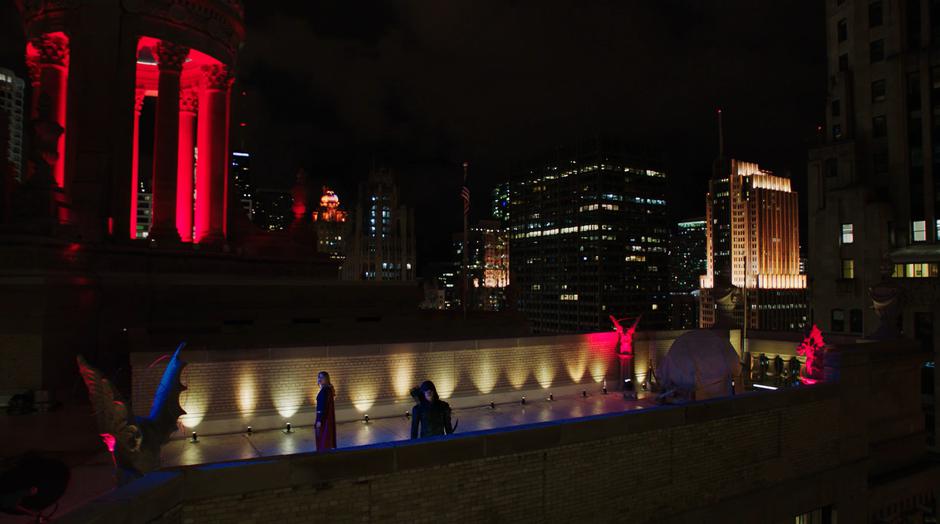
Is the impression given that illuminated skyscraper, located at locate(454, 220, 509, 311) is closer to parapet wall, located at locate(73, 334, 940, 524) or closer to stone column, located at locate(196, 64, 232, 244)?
stone column, located at locate(196, 64, 232, 244)

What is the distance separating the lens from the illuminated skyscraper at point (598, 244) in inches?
5915

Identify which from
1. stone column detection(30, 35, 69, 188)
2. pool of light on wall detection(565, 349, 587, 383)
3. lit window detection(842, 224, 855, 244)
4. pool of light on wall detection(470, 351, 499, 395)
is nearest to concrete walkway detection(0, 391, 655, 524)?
pool of light on wall detection(470, 351, 499, 395)

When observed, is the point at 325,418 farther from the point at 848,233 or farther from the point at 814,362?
the point at 848,233

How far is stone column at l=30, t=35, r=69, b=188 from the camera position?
987 inches

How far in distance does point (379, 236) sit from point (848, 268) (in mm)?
91210

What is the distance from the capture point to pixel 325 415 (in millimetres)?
12969

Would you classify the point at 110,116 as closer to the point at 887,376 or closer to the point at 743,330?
the point at 743,330

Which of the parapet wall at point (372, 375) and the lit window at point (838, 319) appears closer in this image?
the parapet wall at point (372, 375)

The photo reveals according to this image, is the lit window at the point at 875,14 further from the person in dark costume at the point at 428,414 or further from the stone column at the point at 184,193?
the person in dark costume at the point at 428,414

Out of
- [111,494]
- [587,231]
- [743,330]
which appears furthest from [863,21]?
[587,231]

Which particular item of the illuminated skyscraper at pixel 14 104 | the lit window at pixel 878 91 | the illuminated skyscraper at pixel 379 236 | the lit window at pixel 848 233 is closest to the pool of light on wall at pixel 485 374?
the lit window at pixel 848 233

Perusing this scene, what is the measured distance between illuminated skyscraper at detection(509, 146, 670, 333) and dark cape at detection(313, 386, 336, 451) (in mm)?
132402

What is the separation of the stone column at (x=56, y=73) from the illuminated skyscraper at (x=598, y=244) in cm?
12307

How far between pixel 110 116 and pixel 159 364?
13794mm
